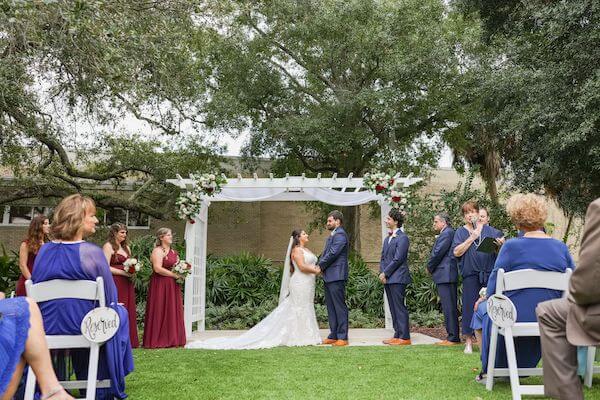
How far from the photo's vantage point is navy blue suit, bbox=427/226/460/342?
8.62 metres

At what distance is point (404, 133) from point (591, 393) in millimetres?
15496

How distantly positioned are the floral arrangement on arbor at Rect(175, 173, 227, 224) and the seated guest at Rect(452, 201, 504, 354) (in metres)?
5.02

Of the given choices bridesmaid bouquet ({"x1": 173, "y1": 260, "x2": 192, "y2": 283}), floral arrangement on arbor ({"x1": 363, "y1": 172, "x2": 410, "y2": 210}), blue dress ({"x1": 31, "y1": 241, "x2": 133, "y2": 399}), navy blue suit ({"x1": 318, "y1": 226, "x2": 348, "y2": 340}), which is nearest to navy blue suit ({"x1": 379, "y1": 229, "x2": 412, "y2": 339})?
navy blue suit ({"x1": 318, "y1": 226, "x2": 348, "y2": 340})

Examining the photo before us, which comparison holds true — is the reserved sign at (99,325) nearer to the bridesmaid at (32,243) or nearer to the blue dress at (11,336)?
the blue dress at (11,336)

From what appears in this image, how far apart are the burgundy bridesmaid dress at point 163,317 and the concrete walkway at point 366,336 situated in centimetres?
101

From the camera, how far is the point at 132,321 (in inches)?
357

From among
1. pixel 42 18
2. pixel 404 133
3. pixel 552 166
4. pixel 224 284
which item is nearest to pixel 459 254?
pixel 552 166

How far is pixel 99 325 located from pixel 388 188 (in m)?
7.80

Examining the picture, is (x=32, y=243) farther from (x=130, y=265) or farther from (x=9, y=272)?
(x=9, y=272)

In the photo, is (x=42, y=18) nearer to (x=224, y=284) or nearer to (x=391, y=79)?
(x=224, y=284)

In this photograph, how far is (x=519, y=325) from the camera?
4.67 meters

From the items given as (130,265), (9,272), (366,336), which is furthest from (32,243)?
(9,272)

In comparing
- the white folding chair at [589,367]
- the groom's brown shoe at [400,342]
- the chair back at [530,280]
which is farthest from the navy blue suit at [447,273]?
the chair back at [530,280]

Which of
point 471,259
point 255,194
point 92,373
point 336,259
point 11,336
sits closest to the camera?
point 11,336
